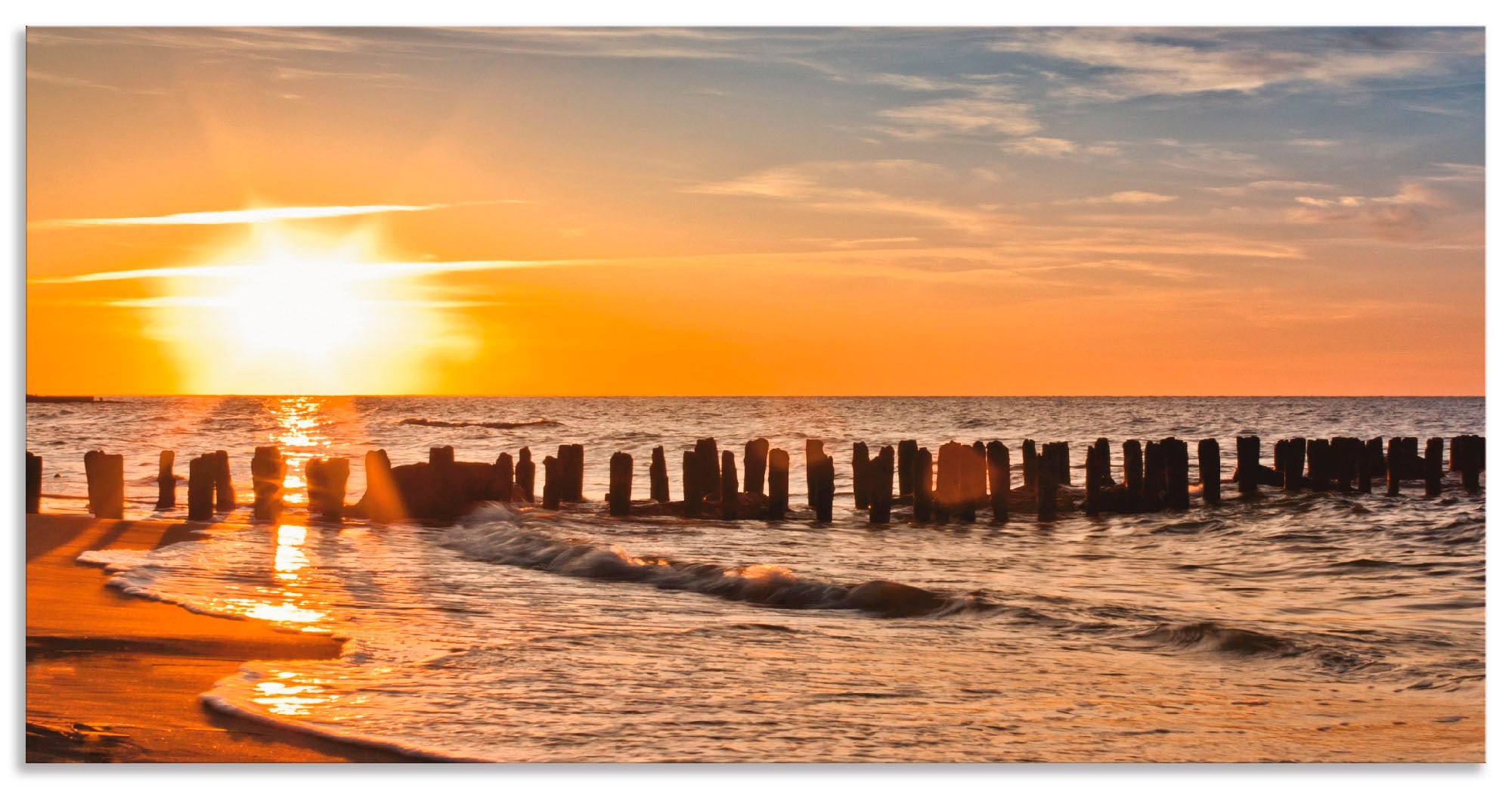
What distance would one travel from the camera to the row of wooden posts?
50.0ft

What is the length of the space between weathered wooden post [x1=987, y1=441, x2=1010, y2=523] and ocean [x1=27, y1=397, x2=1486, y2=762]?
1.13 ft

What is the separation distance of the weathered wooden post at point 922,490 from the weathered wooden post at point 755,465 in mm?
2069

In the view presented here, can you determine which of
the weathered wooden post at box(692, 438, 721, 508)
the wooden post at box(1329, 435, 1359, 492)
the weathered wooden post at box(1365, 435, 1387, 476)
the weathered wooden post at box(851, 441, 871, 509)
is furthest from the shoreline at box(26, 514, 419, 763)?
the weathered wooden post at box(1365, 435, 1387, 476)

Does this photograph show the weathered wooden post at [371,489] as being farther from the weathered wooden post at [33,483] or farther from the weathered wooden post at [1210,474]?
the weathered wooden post at [1210,474]

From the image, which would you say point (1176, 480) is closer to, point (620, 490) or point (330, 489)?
point (620, 490)

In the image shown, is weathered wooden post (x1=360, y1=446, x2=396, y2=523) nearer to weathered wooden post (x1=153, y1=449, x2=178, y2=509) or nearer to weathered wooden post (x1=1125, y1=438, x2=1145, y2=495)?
weathered wooden post (x1=153, y1=449, x2=178, y2=509)

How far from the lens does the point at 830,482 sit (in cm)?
1606

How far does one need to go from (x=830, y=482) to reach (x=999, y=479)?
2265 millimetres

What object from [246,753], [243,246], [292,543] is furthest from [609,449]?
[246,753]

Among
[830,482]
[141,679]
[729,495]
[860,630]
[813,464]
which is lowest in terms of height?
[860,630]

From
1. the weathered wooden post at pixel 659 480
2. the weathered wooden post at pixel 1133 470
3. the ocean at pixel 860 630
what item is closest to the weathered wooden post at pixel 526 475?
the ocean at pixel 860 630

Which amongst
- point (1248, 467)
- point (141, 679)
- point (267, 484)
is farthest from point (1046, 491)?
point (141, 679)

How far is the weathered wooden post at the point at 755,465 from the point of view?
669 inches

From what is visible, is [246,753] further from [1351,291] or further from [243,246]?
[1351,291]
